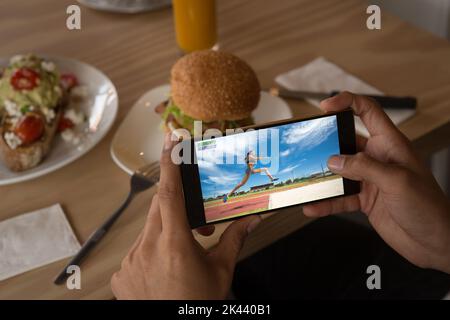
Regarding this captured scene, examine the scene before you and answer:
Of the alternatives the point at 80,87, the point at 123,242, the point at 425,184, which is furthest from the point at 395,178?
the point at 80,87

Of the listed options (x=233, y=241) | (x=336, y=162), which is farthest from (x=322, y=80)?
(x=233, y=241)

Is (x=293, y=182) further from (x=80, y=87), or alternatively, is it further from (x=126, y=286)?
(x=80, y=87)

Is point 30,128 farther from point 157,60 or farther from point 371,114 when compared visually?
point 371,114

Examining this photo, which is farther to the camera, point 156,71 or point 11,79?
point 156,71

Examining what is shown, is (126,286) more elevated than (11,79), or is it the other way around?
(11,79)

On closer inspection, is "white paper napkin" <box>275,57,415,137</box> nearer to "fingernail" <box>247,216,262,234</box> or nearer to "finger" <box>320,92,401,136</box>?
"finger" <box>320,92,401,136</box>

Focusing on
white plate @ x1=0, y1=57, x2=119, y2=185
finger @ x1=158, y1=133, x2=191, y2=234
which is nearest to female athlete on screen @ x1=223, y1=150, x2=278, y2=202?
finger @ x1=158, y1=133, x2=191, y2=234

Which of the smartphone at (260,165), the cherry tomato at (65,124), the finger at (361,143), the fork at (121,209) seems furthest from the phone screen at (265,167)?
the cherry tomato at (65,124)
